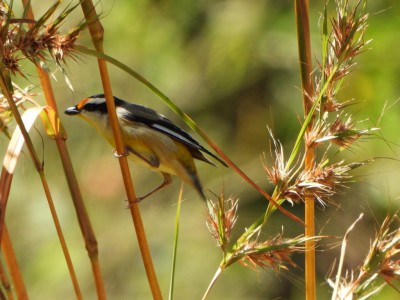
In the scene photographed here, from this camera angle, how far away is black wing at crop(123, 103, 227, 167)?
8.51 ft

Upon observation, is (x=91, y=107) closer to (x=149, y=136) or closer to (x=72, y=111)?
(x=72, y=111)

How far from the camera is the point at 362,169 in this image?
17.4 feet

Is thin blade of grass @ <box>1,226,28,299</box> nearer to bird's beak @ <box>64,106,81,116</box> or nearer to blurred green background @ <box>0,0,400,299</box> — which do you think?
bird's beak @ <box>64,106,81,116</box>

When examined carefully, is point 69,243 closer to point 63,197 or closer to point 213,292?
point 63,197

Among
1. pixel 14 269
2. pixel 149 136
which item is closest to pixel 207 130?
pixel 149 136

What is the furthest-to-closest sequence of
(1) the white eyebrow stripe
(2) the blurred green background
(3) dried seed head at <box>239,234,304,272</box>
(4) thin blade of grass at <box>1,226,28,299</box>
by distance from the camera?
(2) the blurred green background < (1) the white eyebrow stripe < (4) thin blade of grass at <box>1,226,28,299</box> < (3) dried seed head at <box>239,234,304,272</box>

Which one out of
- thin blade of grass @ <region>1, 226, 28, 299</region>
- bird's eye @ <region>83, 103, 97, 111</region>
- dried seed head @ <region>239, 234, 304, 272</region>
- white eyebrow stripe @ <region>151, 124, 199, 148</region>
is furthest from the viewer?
bird's eye @ <region>83, 103, 97, 111</region>

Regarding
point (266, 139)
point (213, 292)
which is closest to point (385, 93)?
point (266, 139)

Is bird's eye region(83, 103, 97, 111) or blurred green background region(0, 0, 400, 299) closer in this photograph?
bird's eye region(83, 103, 97, 111)

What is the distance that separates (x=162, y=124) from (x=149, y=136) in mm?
60

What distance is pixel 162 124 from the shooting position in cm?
267

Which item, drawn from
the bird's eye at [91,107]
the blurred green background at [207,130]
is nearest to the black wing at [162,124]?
the bird's eye at [91,107]

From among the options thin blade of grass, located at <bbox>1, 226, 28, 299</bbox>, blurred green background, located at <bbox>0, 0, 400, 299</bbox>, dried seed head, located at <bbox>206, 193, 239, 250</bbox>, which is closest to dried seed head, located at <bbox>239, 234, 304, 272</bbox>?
dried seed head, located at <bbox>206, 193, 239, 250</bbox>

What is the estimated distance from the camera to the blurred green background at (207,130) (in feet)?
16.8
